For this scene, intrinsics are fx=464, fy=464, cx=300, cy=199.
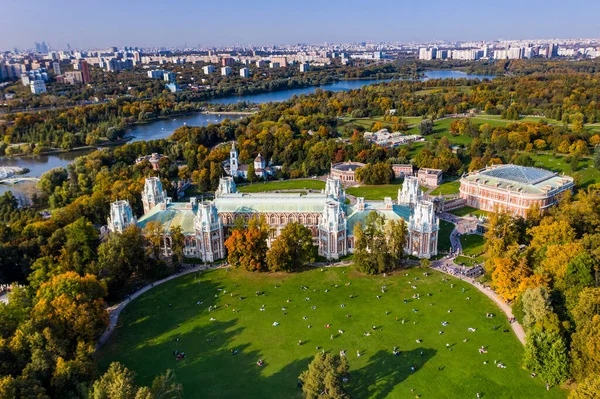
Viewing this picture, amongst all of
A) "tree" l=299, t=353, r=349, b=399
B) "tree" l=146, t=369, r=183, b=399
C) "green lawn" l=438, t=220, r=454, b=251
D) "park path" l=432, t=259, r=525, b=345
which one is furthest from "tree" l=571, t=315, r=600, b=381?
"tree" l=146, t=369, r=183, b=399

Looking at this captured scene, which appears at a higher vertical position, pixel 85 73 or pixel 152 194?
pixel 85 73

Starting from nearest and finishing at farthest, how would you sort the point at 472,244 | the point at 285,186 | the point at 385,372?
the point at 385,372 → the point at 472,244 → the point at 285,186

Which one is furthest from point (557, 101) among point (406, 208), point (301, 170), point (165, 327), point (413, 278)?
point (165, 327)

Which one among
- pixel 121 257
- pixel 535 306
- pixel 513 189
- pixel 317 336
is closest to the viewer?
pixel 535 306

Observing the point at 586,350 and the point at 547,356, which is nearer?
the point at 586,350

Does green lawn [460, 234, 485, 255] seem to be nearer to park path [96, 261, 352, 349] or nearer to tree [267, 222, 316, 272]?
park path [96, 261, 352, 349]

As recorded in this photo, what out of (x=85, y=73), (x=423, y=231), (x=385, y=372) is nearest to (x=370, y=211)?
(x=423, y=231)

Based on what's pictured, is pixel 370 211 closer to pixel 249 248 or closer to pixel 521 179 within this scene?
pixel 249 248

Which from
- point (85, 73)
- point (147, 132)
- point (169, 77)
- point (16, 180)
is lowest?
point (16, 180)
